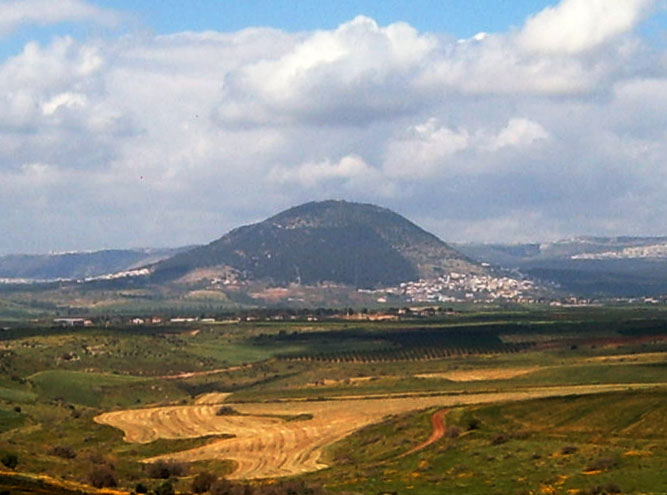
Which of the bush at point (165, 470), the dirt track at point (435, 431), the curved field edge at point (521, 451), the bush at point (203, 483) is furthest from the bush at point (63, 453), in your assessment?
the dirt track at point (435, 431)

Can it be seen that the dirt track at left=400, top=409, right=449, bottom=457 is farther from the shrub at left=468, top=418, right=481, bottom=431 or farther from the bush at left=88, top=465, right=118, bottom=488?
the bush at left=88, top=465, right=118, bottom=488

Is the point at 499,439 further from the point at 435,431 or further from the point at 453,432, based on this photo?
the point at 435,431

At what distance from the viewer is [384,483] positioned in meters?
106

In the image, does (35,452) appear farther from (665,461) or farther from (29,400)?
(29,400)

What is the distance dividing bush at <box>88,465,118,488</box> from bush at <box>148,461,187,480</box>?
13.1 metres

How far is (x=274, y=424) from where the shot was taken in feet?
544

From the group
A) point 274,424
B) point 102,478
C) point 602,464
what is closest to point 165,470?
point 102,478


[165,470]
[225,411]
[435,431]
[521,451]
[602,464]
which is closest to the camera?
[602,464]

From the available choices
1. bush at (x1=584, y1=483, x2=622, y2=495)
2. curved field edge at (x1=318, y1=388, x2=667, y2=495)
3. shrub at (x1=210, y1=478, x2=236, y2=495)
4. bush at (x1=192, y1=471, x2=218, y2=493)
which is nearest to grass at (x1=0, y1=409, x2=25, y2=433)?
curved field edge at (x1=318, y1=388, x2=667, y2=495)

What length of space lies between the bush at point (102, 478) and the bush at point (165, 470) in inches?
517

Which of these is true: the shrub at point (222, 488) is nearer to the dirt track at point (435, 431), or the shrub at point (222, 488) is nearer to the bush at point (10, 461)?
the bush at point (10, 461)

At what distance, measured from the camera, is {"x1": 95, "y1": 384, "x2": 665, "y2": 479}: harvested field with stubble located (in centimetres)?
13288

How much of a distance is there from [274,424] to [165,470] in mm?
54944

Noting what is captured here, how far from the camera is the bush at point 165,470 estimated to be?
11049cm
